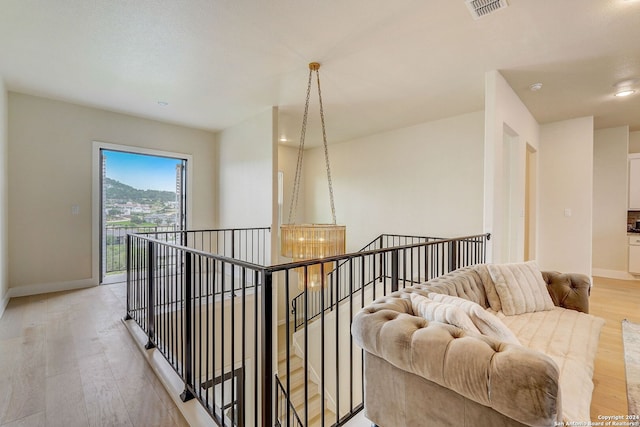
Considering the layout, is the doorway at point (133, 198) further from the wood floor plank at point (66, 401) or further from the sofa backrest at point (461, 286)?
the sofa backrest at point (461, 286)

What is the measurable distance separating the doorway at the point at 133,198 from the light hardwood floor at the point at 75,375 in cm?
154

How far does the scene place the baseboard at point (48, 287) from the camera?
386 cm

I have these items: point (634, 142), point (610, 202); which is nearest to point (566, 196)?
point (610, 202)

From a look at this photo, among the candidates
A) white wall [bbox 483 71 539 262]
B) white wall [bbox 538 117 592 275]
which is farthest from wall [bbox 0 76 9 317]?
white wall [bbox 538 117 592 275]

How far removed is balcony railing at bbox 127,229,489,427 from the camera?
1.45m

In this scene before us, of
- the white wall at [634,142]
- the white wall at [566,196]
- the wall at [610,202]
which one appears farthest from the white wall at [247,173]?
the white wall at [634,142]

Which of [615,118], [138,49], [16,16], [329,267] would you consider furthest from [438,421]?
[615,118]

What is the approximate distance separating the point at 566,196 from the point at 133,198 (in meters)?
7.44

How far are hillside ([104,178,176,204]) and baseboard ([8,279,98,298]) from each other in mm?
1350

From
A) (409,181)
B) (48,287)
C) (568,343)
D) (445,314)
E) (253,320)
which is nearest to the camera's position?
(445,314)

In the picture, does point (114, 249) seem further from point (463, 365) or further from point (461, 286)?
point (463, 365)

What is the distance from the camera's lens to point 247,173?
491 centimetres

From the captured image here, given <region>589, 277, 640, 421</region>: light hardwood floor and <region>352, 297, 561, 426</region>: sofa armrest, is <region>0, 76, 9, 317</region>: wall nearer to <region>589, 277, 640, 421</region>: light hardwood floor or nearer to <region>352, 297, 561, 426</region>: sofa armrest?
<region>352, 297, 561, 426</region>: sofa armrest

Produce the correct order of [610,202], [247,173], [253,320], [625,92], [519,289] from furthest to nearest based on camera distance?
1. [610,202]
2. [247,173]
3. [253,320]
4. [625,92]
5. [519,289]
